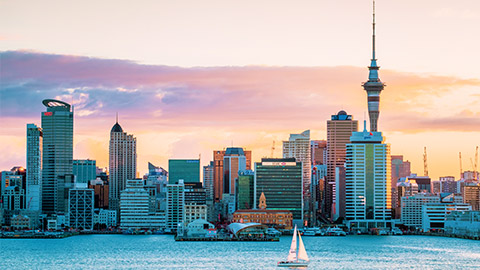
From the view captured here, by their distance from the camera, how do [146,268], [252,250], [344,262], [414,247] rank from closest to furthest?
[146,268] → [344,262] → [252,250] → [414,247]

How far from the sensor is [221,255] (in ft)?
456

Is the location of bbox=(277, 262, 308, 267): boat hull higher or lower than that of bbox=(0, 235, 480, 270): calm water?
higher

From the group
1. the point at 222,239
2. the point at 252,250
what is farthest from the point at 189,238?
the point at 252,250

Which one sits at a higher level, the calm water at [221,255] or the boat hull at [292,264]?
the boat hull at [292,264]

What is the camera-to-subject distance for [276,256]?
136m

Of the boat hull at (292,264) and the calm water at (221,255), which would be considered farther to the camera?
the calm water at (221,255)

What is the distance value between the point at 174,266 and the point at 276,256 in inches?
806

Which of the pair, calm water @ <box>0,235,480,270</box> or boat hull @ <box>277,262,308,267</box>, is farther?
calm water @ <box>0,235,480,270</box>

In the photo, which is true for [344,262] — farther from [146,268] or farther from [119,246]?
[119,246]

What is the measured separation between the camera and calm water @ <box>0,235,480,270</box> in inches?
4850

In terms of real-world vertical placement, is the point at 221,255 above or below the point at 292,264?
below

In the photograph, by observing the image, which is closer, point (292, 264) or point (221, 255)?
point (292, 264)

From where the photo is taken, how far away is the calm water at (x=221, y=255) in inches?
4850

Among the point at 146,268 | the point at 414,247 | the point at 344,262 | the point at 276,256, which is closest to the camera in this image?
the point at 146,268
